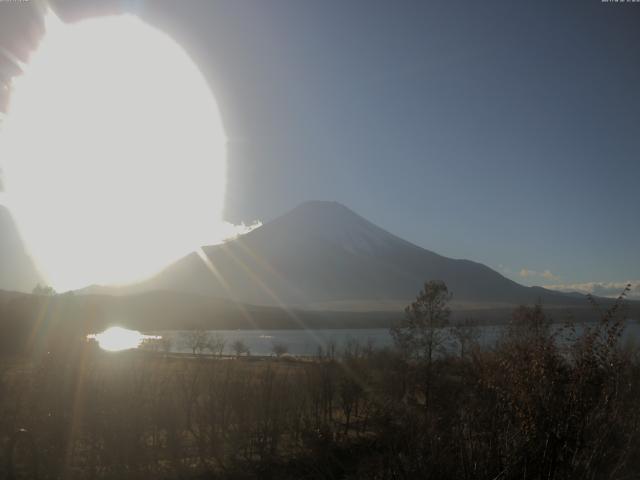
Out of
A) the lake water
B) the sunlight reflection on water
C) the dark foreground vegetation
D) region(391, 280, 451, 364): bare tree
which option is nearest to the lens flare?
the sunlight reflection on water

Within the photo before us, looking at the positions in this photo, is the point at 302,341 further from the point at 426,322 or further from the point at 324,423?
the point at 324,423

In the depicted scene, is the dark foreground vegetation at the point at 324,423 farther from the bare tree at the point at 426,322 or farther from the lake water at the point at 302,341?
the lake water at the point at 302,341

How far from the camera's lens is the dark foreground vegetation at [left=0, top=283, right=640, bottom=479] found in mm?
5379

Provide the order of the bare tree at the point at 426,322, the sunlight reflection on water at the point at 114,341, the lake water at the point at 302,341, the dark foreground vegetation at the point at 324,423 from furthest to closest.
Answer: the lake water at the point at 302,341, the bare tree at the point at 426,322, the sunlight reflection on water at the point at 114,341, the dark foreground vegetation at the point at 324,423

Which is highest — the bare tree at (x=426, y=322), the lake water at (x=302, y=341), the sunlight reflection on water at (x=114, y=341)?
the bare tree at (x=426, y=322)

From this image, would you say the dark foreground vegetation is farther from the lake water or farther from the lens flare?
the lake water

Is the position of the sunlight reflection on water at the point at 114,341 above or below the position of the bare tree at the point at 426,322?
below

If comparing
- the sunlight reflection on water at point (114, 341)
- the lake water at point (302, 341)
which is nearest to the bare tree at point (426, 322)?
the lake water at point (302, 341)

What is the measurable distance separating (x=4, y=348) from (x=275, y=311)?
14577cm

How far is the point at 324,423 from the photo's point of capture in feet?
49.2

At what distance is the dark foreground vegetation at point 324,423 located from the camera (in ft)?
17.6

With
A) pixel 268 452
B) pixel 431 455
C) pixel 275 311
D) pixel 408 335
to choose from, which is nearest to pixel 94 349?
pixel 268 452

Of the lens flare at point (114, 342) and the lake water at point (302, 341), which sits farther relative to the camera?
the lake water at point (302, 341)

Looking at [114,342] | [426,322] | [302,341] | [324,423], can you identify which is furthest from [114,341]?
[302,341]
